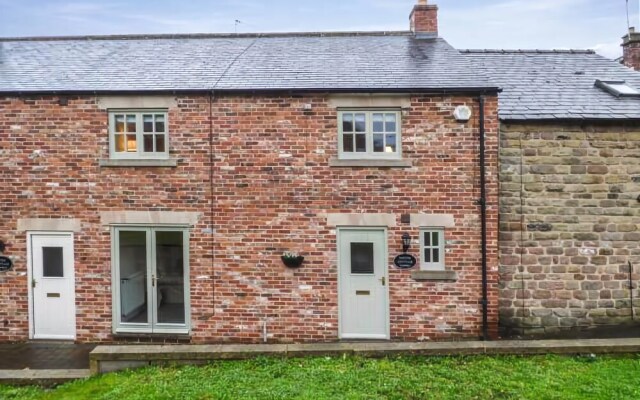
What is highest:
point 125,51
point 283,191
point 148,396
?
point 125,51

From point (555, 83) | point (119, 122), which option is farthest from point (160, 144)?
point (555, 83)

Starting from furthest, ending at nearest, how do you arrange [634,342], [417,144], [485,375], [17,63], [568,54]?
1. [568,54]
2. [17,63]
3. [417,144]
4. [634,342]
5. [485,375]

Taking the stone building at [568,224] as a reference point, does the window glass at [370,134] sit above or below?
above

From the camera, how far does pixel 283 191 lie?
9.59 m

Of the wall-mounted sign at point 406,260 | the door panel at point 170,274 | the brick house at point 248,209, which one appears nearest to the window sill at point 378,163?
the brick house at point 248,209

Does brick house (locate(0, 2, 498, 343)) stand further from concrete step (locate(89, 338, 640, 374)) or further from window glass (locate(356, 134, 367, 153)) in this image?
concrete step (locate(89, 338, 640, 374))

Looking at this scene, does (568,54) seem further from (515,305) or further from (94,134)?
(94,134)

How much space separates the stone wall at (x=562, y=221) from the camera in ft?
32.9

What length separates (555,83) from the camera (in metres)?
11.8

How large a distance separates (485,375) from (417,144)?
431 cm

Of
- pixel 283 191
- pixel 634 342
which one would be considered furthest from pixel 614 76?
pixel 283 191

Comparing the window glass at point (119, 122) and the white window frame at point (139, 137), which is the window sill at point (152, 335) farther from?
the window glass at point (119, 122)

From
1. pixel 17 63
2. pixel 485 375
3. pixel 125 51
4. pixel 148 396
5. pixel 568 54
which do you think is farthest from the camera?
pixel 568 54

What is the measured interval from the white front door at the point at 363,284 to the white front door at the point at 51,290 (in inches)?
210
